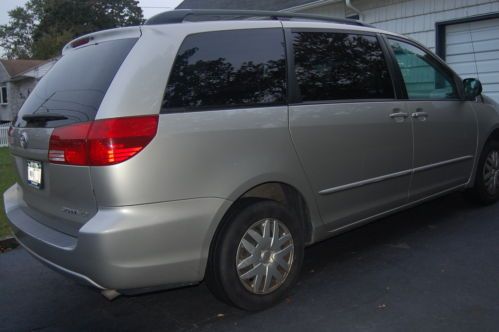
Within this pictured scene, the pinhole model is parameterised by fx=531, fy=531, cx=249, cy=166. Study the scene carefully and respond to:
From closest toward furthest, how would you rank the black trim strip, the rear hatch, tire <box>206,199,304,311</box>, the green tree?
1. the rear hatch
2. tire <box>206,199,304,311</box>
3. the black trim strip
4. the green tree

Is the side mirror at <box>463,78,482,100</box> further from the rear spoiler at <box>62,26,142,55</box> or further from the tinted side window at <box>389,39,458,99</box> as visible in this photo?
the rear spoiler at <box>62,26,142,55</box>

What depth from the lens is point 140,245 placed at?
9.48 ft

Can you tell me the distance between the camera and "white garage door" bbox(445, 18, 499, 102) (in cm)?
859

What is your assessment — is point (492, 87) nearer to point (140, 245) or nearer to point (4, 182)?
point (140, 245)

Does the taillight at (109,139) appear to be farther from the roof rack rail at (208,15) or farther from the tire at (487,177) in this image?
the tire at (487,177)

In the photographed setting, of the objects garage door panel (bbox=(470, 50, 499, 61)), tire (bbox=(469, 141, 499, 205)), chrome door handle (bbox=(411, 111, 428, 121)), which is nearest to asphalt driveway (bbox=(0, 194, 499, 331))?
tire (bbox=(469, 141, 499, 205))

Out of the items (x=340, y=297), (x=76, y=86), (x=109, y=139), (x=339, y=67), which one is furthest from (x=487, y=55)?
→ (x=109, y=139)

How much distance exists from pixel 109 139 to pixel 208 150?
57cm

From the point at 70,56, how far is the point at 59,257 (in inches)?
55.4

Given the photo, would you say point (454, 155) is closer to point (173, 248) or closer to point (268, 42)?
point (268, 42)

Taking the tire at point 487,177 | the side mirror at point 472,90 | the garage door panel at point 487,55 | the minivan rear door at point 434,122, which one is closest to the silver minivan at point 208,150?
the minivan rear door at point 434,122

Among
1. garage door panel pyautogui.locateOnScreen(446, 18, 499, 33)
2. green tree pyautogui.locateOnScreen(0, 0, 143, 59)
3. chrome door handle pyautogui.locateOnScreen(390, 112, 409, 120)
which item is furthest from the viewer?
green tree pyautogui.locateOnScreen(0, 0, 143, 59)

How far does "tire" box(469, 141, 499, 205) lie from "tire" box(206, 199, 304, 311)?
283 centimetres

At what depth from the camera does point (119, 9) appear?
6022 cm
